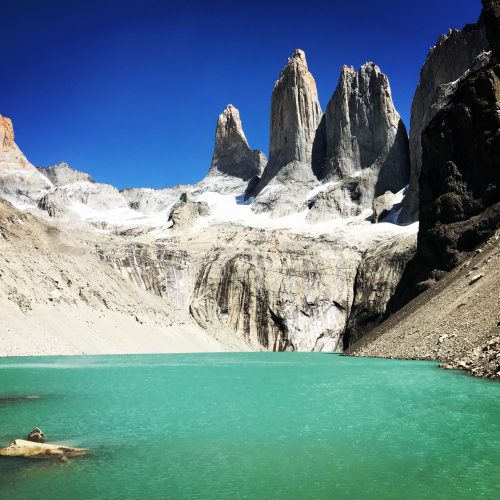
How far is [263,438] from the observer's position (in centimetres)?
1174

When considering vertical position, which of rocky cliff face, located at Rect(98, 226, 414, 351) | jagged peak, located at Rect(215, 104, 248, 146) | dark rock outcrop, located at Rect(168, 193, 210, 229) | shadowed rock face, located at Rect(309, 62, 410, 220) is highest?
jagged peak, located at Rect(215, 104, 248, 146)

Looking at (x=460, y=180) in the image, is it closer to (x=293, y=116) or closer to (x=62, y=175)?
(x=293, y=116)

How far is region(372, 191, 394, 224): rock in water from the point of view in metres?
92.5

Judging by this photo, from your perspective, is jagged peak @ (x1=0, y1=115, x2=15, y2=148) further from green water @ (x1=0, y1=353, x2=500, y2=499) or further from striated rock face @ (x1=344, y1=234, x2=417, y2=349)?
green water @ (x1=0, y1=353, x2=500, y2=499)

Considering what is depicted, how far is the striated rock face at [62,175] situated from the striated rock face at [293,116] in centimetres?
6989

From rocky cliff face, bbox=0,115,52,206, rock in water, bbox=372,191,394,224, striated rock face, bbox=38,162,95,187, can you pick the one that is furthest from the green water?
striated rock face, bbox=38,162,95,187

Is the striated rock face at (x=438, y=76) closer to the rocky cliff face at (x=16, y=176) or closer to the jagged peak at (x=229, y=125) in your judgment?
the jagged peak at (x=229, y=125)

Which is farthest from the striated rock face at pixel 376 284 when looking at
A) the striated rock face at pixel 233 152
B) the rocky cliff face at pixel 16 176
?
the rocky cliff face at pixel 16 176

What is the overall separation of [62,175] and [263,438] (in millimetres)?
166929

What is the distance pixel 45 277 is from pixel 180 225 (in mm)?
49655

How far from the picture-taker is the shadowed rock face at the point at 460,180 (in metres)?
42.1

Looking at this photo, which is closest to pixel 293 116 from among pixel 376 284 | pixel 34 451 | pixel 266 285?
pixel 266 285

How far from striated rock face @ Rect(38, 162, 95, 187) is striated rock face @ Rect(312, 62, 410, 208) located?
85.2 meters

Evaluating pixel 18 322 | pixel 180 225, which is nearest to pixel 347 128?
pixel 180 225
